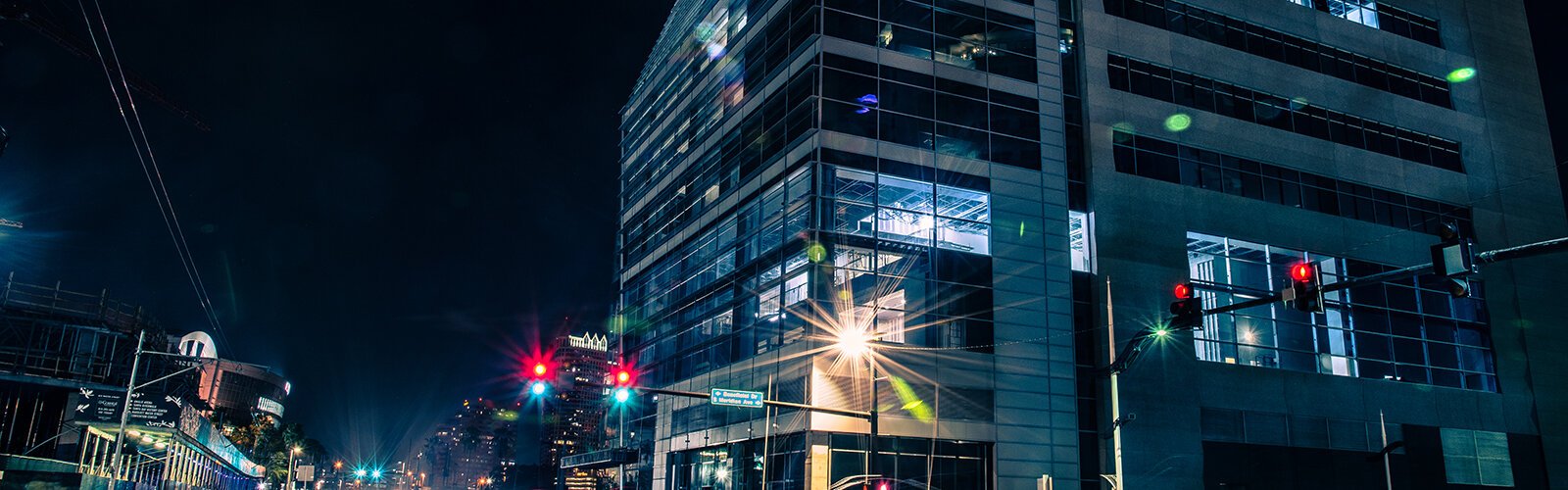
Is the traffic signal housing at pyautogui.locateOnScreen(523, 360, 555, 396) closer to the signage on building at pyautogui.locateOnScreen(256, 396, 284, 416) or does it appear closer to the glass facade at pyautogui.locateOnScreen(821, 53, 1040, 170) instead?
the glass facade at pyautogui.locateOnScreen(821, 53, 1040, 170)

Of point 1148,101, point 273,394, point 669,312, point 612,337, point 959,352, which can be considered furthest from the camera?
point 273,394

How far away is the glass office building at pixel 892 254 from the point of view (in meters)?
41.2

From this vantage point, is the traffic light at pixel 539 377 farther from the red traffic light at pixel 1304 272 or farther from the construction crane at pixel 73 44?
the construction crane at pixel 73 44

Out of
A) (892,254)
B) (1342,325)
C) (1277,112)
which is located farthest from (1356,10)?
(892,254)

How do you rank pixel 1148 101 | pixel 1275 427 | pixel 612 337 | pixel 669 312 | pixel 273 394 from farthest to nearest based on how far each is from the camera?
1. pixel 273 394
2. pixel 612 337
3. pixel 669 312
4. pixel 1148 101
5. pixel 1275 427

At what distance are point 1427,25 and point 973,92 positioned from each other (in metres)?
32.9

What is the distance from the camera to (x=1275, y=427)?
4650 centimetres

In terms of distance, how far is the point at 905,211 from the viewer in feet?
140

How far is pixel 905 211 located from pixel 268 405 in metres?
157

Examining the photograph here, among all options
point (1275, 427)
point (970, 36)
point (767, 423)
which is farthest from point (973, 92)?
point (1275, 427)

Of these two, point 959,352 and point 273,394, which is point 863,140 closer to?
point 959,352

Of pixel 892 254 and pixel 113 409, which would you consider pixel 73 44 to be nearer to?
pixel 113 409

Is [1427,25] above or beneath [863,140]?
above

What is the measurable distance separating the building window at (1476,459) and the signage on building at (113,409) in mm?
63841
